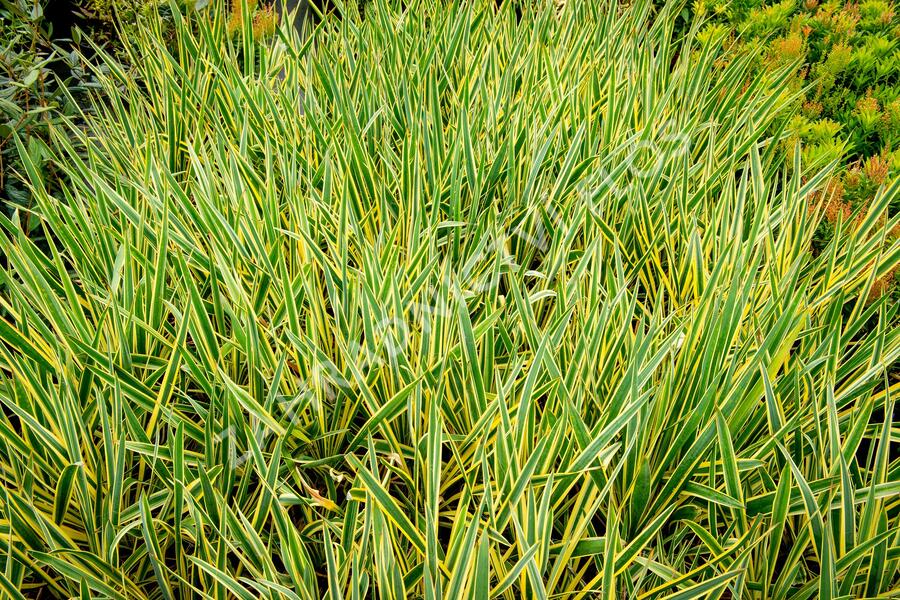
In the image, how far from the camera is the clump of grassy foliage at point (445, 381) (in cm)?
89

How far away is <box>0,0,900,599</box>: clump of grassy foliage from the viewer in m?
0.89

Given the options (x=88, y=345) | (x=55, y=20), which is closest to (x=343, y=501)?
(x=88, y=345)

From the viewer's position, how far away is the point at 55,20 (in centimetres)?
248

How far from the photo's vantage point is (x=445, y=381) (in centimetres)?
111

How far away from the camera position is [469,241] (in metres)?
1.46

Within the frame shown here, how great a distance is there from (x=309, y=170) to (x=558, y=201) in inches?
20.8

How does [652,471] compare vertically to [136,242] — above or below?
below

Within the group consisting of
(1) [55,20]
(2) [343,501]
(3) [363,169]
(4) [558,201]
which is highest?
(1) [55,20]

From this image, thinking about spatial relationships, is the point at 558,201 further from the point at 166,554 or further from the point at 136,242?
the point at 166,554

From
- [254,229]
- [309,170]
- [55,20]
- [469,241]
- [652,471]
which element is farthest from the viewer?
[55,20]

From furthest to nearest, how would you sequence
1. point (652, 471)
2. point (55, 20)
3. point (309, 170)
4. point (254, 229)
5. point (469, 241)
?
point (55, 20) < point (309, 170) < point (469, 241) < point (254, 229) < point (652, 471)

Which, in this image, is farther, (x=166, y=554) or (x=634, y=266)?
(x=634, y=266)

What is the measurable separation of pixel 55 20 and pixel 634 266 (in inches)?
86.3

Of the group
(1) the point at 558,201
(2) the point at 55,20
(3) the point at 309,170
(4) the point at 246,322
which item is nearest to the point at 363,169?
(3) the point at 309,170
